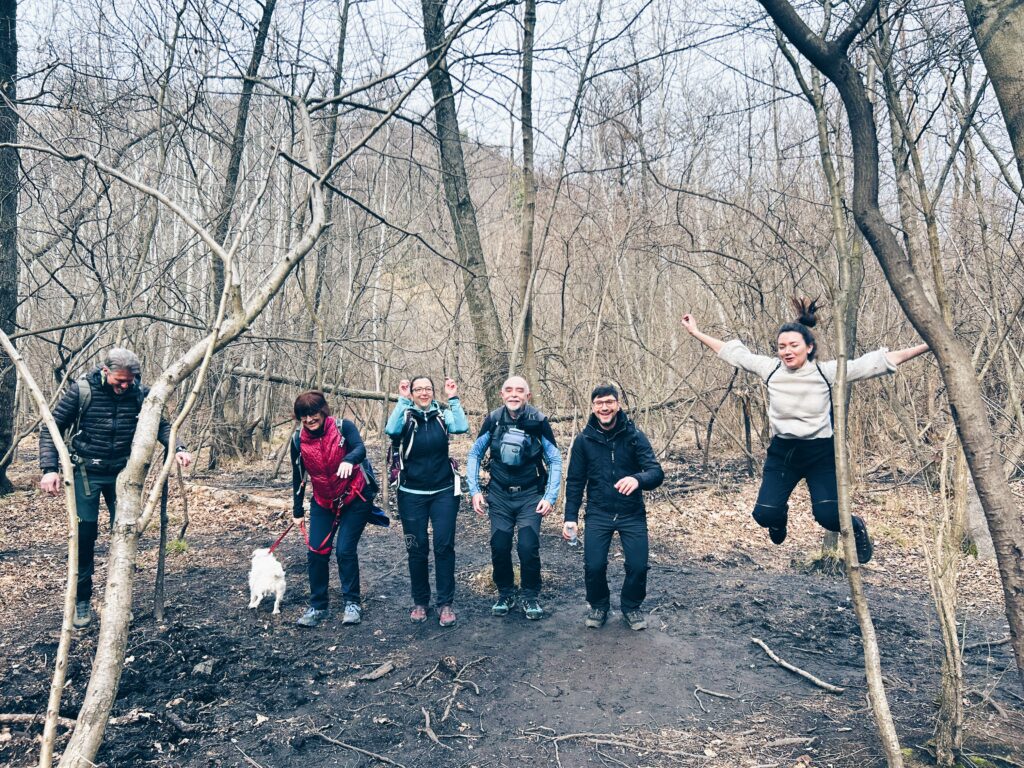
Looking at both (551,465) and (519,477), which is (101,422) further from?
(551,465)

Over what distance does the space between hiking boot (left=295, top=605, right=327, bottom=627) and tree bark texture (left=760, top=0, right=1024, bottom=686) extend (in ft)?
14.2

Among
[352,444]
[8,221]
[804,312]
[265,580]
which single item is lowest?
[265,580]

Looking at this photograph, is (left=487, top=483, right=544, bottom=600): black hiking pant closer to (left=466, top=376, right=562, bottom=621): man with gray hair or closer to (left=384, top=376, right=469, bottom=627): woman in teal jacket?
(left=466, top=376, right=562, bottom=621): man with gray hair

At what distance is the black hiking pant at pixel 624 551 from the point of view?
5.18 m

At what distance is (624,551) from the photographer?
17.3 ft

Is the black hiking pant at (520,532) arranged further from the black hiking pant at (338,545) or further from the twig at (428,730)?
the twig at (428,730)

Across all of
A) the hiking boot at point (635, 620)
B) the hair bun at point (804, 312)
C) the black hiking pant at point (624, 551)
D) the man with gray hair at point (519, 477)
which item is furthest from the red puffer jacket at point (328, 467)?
the hair bun at point (804, 312)

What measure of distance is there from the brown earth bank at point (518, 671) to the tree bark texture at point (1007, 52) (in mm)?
2490

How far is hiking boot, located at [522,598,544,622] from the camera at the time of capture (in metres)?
5.50

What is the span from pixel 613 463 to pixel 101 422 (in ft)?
12.1

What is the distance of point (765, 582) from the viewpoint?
645 cm

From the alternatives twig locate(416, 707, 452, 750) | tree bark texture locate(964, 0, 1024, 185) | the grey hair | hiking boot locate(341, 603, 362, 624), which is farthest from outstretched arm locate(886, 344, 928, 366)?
the grey hair

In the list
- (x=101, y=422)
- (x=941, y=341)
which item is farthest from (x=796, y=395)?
(x=101, y=422)

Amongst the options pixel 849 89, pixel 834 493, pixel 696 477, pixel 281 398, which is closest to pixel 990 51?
pixel 849 89
